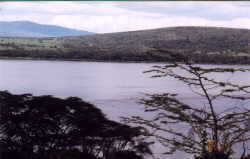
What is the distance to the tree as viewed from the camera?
495 cm

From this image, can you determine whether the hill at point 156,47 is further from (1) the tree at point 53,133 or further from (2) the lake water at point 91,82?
(1) the tree at point 53,133

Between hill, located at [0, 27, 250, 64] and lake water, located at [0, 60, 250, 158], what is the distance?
68 cm

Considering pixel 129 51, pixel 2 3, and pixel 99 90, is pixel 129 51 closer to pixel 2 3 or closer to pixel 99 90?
pixel 2 3

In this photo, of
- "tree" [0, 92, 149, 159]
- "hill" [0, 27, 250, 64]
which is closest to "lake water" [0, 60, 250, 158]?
"hill" [0, 27, 250, 64]

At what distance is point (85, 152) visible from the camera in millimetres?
4852

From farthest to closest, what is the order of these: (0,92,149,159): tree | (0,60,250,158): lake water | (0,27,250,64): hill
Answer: (0,60,250,158): lake water
(0,27,250,64): hill
(0,92,149,159): tree

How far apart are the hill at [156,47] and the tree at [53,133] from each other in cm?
117

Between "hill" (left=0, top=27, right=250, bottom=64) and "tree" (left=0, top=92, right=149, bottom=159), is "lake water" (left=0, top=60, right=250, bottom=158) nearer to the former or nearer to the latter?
"hill" (left=0, top=27, right=250, bottom=64)

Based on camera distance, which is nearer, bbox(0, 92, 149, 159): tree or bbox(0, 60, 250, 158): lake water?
bbox(0, 92, 149, 159): tree

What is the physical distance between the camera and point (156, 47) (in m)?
2.56

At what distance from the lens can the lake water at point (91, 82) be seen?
11812 millimetres

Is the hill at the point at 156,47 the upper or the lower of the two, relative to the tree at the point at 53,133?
upper

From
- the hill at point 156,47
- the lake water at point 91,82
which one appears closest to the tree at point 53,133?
the hill at point 156,47

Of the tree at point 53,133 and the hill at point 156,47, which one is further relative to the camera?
the hill at point 156,47
